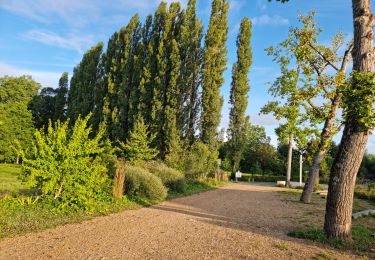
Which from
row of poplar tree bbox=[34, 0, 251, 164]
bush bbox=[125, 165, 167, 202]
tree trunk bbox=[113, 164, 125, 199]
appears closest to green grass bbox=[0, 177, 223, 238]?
tree trunk bbox=[113, 164, 125, 199]

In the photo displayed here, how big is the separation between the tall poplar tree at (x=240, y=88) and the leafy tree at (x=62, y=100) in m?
21.8

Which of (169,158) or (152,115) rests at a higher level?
(152,115)

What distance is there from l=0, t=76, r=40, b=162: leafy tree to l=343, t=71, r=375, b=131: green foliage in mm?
26330

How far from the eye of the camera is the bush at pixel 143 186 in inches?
456

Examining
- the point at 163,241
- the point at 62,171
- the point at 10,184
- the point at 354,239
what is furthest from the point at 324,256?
the point at 10,184

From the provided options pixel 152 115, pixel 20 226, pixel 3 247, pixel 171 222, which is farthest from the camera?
pixel 152 115

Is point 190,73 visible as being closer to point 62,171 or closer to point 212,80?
point 212,80

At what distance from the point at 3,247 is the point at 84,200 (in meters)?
3.25

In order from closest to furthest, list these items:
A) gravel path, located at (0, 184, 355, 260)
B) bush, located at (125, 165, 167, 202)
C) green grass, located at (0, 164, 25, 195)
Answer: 1. gravel path, located at (0, 184, 355, 260)
2. green grass, located at (0, 164, 25, 195)
3. bush, located at (125, 165, 167, 202)

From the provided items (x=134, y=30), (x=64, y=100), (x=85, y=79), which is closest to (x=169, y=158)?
(x=134, y=30)

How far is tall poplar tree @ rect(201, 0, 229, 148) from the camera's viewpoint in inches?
1002

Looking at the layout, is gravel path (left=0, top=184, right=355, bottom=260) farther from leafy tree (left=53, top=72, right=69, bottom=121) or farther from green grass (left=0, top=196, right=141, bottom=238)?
leafy tree (left=53, top=72, right=69, bottom=121)

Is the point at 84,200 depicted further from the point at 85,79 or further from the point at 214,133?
the point at 85,79

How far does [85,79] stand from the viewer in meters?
36.3
